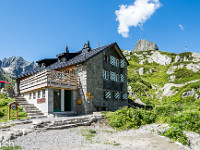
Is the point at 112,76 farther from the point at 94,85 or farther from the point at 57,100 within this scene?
the point at 57,100

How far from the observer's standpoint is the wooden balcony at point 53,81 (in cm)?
1591

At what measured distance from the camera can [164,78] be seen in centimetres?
5125

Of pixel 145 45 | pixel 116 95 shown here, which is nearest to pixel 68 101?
pixel 116 95

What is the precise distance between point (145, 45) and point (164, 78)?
64345mm

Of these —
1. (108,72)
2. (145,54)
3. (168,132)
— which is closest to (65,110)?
(108,72)

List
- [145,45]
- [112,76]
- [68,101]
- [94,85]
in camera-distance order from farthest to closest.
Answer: [145,45] → [112,76] → [94,85] → [68,101]

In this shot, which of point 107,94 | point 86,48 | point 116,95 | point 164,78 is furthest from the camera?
point 164,78

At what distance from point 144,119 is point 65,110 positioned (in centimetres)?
886

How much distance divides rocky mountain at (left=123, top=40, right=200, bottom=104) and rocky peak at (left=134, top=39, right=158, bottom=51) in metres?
20.7

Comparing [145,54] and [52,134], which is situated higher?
[145,54]

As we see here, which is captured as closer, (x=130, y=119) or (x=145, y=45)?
(x=130, y=119)

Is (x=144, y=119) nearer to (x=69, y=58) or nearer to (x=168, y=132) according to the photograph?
(x=168, y=132)

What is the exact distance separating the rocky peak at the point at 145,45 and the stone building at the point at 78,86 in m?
89.4

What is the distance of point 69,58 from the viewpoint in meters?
23.8
